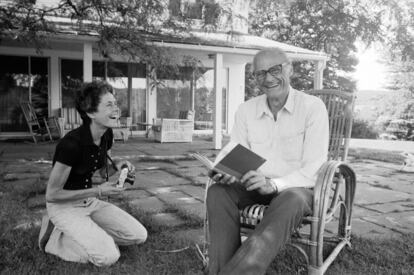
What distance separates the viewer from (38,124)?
9.27m

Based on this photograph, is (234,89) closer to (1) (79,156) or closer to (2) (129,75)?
(2) (129,75)

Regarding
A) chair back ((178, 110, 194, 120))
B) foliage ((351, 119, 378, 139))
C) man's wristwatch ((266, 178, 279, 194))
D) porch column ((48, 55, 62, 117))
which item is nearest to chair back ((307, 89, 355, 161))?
man's wristwatch ((266, 178, 279, 194))

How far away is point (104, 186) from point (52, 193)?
0.30 m

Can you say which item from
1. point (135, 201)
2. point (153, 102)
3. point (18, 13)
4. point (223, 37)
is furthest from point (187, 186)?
point (153, 102)

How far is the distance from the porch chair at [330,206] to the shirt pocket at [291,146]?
201 millimetres

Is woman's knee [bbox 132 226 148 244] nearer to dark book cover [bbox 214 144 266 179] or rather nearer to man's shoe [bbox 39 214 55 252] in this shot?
man's shoe [bbox 39 214 55 252]

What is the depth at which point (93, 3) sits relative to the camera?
5395mm

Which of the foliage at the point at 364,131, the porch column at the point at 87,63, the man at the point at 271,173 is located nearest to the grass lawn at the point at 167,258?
the man at the point at 271,173

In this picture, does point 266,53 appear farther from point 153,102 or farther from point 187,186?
point 153,102

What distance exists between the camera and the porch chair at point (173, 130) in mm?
9812

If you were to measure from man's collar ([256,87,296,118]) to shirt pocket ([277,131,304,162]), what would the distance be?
0.47ft

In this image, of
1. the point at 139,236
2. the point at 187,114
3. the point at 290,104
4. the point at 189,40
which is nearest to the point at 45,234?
the point at 139,236

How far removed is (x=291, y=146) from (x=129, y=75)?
9344 millimetres

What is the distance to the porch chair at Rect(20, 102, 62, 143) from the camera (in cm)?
920
